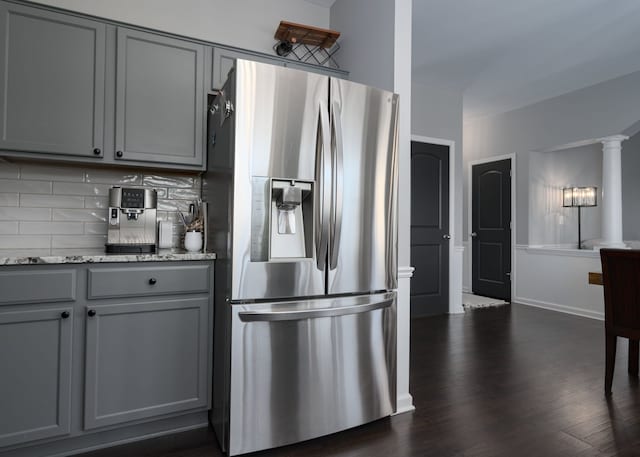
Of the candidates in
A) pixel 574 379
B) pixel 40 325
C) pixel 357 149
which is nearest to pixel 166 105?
pixel 357 149

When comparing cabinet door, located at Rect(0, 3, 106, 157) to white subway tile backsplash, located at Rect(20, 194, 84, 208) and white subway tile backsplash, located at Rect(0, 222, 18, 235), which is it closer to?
white subway tile backsplash, located at Rect(20, 194, 84, 208)

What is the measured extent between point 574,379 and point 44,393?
10.8 ft

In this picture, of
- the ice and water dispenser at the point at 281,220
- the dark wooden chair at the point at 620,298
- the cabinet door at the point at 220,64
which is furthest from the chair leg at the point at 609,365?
the cabinet door at the point at 220,64

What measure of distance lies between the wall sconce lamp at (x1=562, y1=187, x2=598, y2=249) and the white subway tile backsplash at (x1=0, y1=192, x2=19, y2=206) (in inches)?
253

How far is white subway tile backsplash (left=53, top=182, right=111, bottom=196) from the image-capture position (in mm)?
2285

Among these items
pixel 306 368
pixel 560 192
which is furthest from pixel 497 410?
pixel 560 192

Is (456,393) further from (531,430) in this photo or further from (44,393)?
(44,393)

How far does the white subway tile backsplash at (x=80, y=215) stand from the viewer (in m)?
2.29

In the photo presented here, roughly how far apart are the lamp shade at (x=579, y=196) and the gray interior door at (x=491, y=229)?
2.65 ft

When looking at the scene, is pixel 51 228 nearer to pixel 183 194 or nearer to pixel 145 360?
pixel 183 194

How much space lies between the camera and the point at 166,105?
2.22 m

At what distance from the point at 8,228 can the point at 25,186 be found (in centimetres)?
26

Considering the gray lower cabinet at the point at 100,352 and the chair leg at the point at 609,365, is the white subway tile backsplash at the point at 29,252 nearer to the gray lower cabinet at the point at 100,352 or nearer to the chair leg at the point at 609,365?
the gray lower cabinet at the point at 100,352

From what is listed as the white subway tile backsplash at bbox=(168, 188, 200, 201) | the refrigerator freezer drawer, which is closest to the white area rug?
the refrigerator freezer drawer
